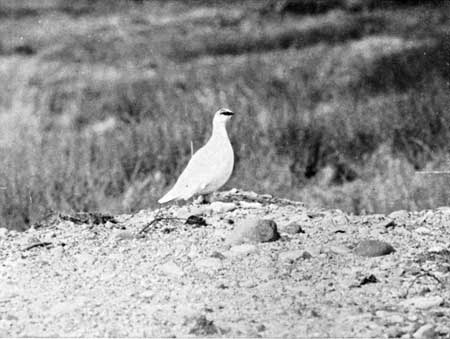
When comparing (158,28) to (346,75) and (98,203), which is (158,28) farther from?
(98,203)

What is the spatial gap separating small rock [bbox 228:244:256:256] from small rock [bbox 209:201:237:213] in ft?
2.81

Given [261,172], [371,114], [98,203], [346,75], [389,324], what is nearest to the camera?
[389,324]

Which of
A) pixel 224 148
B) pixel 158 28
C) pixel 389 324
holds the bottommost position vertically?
pixel 389 324

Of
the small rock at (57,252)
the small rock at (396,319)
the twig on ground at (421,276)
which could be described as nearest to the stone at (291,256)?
the twig on ground at (421,276)

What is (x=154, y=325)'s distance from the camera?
500cm

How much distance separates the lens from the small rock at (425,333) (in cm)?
481

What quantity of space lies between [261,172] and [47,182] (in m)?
1.64

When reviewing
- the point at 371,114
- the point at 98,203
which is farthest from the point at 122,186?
the point at 371,114

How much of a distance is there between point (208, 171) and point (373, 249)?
1.42 m

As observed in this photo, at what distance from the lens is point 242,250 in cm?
594

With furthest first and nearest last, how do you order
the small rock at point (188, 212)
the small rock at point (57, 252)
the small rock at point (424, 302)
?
the small rock at point (188, 212) < the small rock at point (57, 252) < the small rock at point (424, 302)

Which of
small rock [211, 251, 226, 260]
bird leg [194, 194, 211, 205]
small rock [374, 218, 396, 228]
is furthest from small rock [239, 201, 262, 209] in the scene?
small rock [211, 251, 226, 260]

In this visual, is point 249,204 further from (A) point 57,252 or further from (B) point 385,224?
(A) point 57,252

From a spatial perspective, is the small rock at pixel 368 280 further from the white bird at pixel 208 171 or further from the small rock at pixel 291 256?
the white bird at pixel 208 171
